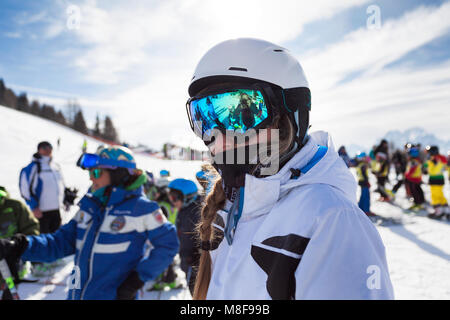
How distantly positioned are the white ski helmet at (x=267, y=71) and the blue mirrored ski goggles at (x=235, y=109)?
9 centimetres

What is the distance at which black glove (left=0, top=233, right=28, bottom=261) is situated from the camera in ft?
7.17

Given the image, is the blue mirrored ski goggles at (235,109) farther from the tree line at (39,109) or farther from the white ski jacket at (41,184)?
the tree line at (39,109)

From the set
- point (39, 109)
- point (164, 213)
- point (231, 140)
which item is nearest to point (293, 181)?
point (231, 140)

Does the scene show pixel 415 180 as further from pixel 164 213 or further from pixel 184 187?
pixel 184 187

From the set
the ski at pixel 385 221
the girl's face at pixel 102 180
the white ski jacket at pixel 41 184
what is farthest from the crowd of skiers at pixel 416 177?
the white ski jacket at pixel 41 184

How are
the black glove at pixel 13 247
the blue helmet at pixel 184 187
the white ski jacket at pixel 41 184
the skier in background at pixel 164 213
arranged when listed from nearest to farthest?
the black glove at pixel 13 247, the blue helmet at pixel 184 187, the skier in background at pixel 164 213, the white ski jacket at pixel 41 184

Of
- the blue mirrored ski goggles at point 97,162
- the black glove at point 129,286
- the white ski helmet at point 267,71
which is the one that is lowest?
the black glove at point 129,286

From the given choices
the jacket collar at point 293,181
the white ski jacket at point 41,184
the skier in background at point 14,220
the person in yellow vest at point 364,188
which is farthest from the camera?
the person in yellow vest at point 364,188

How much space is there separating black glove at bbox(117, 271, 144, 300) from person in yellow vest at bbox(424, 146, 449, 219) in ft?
31.7

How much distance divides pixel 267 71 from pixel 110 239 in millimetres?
2034

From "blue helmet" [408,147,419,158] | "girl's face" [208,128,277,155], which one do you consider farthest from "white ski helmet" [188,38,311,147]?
"blue helmet" [408,147,419,158]

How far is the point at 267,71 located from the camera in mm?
1404

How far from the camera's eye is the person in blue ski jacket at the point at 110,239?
2.30 meters

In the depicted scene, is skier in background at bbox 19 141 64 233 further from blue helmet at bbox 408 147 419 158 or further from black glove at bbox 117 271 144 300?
blue helmet at bbox 408 147 419 158
